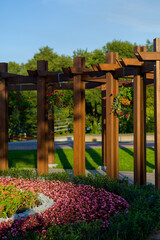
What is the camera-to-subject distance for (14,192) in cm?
595

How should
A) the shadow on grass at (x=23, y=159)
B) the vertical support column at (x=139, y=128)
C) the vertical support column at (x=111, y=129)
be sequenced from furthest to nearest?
the shadow on grass at (x=23, y=159)
the vertical support column at (x=111, y=129)
the vertical support column at (x=139, y=128)

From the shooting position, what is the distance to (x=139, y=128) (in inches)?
291

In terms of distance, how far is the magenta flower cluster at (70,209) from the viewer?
479 centimetres

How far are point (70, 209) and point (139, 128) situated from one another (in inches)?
112

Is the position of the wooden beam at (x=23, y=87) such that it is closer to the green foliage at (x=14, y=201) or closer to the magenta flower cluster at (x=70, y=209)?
the magenta flower cluster at (x=70, y=209)

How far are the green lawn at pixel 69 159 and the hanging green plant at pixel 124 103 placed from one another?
3803mm

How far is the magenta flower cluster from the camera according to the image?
15.7ft

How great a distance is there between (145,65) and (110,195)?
308 cm

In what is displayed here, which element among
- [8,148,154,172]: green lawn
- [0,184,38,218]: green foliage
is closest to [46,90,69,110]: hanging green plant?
[8,148,154,172]: green lawn

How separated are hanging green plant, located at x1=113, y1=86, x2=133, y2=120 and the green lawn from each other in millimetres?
3803

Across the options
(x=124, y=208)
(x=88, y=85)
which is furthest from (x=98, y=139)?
(x=124, y=208)

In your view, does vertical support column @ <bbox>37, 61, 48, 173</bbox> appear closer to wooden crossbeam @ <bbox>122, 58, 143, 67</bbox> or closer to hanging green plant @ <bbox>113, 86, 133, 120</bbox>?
hanging green plant @ <bbox>113, 86, 133, 120</bbox>

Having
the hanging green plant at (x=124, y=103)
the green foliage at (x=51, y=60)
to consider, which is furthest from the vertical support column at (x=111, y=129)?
the green foliage at (x=51, y=60)

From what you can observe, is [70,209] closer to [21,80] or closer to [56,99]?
[56,99]
